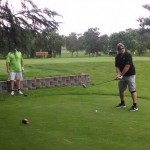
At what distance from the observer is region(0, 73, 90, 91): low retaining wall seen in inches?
611

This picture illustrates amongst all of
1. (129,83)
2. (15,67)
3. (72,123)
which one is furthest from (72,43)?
(72,123)

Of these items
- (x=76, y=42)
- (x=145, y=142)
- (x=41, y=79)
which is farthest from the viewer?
(x=76, y=42)

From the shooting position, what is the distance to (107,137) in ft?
24.8

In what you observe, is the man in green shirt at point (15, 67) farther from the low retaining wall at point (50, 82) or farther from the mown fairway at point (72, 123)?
the mown fairway at point (72, 123)

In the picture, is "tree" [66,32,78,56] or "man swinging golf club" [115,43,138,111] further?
"tree" [66,32,78,56]

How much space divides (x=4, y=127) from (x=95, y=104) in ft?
12.6

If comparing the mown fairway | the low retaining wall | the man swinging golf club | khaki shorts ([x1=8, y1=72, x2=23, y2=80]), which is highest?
the man swinging golf club

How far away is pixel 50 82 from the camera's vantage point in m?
17.2

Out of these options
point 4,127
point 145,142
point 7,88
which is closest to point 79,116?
point 4,127

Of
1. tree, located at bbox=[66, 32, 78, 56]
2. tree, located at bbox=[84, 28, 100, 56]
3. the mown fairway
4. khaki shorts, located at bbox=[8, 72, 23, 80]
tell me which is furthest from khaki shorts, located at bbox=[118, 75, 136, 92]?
tree, located at bbox=[66, 32, 78, 56]

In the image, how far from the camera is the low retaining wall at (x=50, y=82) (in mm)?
15516

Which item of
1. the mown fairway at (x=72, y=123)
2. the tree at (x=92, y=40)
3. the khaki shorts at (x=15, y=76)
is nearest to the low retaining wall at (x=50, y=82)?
the khaki shorts at (x=15, y=76)

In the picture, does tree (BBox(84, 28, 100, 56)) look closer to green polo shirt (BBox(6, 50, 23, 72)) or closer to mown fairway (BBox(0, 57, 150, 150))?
green polo shirt (BBox(6, 50, 23, 72))

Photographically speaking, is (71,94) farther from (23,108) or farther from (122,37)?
(122,37)
